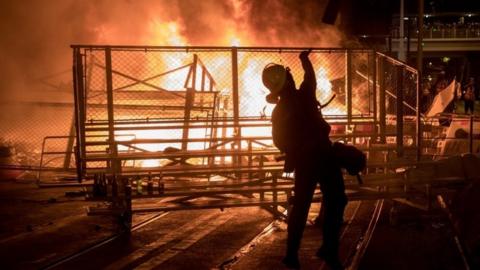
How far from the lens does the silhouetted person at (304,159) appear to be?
587cm

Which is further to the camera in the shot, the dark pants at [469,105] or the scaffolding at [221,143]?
the dark pants at [469,105]

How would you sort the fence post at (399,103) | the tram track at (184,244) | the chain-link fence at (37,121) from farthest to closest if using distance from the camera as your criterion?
1. the chain-link fence at (37,121)
2. the fence post at (399,103)
3. the tram track at (184,244)

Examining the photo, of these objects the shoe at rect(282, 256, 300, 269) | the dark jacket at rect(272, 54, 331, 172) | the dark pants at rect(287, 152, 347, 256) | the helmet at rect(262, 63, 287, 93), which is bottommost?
the shoe at rect(282, 256, 300, 269)

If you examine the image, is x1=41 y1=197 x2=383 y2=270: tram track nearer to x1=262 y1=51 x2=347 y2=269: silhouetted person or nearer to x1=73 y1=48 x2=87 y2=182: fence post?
x1=262 y1=51 x2=347 y2=269: silhouetted person

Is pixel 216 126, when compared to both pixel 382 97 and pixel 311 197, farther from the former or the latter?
pixel 311 197

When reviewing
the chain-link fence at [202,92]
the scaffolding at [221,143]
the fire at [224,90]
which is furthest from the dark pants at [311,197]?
the fire at [224,90]

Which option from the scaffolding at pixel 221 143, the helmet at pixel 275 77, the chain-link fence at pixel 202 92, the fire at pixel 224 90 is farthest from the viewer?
the fire at pixel 224 90

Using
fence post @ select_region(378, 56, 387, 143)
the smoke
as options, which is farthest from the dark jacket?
the smoke

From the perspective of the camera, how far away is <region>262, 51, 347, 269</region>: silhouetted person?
5.87m

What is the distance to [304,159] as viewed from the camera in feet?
19.3

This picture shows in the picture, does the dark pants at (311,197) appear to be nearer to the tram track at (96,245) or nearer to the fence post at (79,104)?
the tram track at (96,245)

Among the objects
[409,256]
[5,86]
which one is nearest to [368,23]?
[5,86]

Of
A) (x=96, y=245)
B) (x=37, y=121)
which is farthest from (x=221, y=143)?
(x=37, y=121)

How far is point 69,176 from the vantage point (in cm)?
1384
